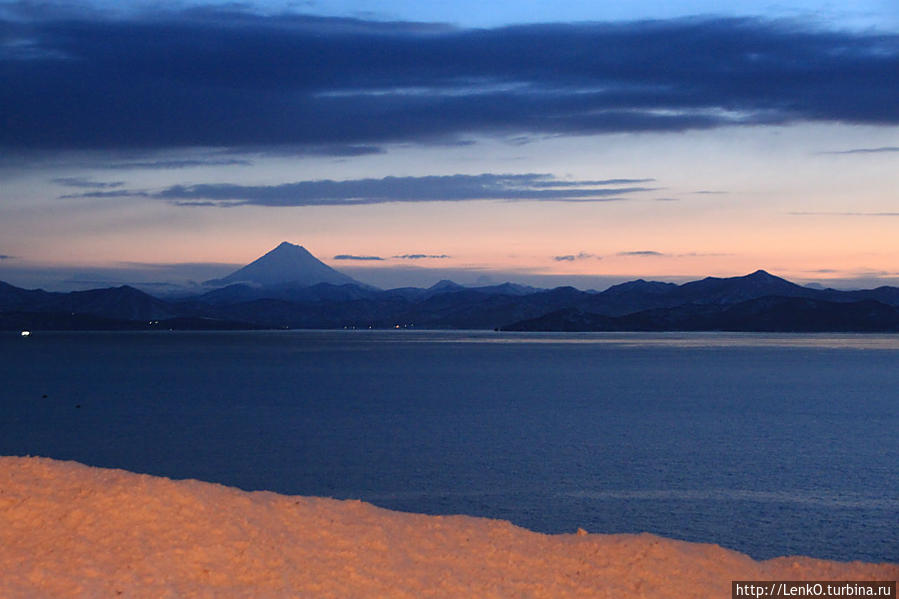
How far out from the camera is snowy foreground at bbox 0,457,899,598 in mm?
9984

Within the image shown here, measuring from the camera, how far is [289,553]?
10992 mm

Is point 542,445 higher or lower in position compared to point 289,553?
lower

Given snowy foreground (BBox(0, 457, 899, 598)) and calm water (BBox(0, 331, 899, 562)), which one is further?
calm water (BBox(0, 331, 899, 562))

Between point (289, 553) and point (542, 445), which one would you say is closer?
point (289, 553)

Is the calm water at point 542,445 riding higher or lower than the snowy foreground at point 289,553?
lower

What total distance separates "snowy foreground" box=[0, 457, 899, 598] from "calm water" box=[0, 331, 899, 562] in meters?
10.2

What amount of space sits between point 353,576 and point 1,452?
118ft

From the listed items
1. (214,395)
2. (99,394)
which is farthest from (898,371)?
(99,394)

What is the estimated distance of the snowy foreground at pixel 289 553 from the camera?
998 centimetres

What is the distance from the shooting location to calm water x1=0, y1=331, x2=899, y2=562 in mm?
24844

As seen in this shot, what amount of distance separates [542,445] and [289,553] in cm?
2931

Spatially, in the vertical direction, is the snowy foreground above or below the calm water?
above

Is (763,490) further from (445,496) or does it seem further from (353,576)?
(353,576)

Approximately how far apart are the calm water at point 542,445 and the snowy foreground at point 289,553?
1020 centimetres
